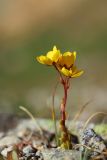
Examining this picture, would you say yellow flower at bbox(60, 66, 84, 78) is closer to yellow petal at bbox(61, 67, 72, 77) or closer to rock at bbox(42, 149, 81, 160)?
yellow petal at bbox(61, 67, 72, 77)

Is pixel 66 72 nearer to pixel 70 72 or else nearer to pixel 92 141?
pixel 70 72

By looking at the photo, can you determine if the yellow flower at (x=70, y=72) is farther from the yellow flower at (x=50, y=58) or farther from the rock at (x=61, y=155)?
the rock at (x=61, y=155)

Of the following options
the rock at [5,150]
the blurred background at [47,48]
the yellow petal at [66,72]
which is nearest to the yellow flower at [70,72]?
the yellow petal at [66,72]

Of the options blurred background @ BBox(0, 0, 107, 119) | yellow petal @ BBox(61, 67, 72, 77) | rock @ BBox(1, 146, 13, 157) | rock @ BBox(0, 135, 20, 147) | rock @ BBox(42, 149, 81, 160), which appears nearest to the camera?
rock @ BBox(42, 149, 81, 160)

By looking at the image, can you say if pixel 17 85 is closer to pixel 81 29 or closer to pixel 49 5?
pixel 81 29

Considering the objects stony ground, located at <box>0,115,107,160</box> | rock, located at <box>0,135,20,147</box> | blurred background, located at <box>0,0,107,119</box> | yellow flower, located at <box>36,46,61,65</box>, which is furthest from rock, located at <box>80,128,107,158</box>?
blurred background, located at <box>0,0,107,119</box>

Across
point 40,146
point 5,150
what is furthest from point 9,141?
point 5,150
